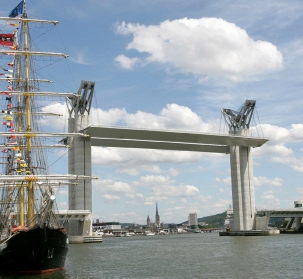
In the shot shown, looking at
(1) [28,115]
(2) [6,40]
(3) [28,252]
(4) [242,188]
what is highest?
(2) [6,40]

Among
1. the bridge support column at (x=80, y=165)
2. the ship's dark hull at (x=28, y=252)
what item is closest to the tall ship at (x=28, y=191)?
the ship's dark hull at (x=28, y=252)

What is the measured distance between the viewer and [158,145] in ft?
312

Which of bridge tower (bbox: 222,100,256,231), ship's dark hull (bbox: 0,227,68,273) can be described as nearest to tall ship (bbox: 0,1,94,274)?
ship's dark hull (bbox: 0,227,68,273)

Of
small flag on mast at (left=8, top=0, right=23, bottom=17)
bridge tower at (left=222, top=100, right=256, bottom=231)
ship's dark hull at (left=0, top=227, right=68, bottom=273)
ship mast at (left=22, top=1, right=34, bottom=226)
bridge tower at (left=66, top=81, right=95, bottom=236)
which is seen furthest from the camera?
bridge tower at (left=222, top=100, right=256, bottom=231)

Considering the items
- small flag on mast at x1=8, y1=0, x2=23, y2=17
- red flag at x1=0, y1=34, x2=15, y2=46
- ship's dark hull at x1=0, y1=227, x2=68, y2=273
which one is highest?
small flag on mast at x1=8, y1=0, x2=23, y2=17

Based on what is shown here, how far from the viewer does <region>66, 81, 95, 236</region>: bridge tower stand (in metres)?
81.7

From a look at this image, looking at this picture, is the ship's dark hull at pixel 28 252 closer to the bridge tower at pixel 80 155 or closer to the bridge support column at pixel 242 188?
the bridge tower at pixel 80 155

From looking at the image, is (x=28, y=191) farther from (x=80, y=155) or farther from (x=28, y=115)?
(x=80, y=155)

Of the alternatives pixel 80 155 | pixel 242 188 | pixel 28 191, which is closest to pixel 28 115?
pixel 28 191

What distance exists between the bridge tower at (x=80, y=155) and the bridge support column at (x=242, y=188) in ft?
96.3

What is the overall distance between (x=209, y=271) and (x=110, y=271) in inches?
259

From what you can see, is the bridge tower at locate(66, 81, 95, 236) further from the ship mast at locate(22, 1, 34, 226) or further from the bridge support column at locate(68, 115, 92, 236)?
the ship mast at locate(22, 1, 34, 226)

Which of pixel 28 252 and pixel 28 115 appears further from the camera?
pixel 28 115

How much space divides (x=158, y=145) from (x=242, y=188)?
1818 cm
